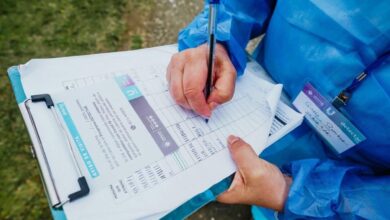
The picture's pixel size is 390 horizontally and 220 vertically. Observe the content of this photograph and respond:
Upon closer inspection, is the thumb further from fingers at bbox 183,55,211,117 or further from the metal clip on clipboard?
the metal clip on clipboard

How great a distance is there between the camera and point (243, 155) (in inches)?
26.2

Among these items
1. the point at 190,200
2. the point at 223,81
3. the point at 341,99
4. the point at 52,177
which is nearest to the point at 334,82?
the point at 341,99

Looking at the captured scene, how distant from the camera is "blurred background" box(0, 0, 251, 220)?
1299 mm

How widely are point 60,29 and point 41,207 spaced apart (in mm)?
912

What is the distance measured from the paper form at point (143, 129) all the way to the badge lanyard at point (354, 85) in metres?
0.10

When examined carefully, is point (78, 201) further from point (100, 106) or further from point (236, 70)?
point (236, 70)

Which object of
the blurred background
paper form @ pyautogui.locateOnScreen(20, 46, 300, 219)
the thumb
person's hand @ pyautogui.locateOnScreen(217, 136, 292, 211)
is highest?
the blurred background

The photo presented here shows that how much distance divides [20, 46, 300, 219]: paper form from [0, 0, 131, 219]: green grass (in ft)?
2.49

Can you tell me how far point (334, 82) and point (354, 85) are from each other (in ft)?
0.14

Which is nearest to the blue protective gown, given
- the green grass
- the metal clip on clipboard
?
the metal clip on clipboard

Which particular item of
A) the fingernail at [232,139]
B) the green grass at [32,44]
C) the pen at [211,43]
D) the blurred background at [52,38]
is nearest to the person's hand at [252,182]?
the fingernail at [232,139]

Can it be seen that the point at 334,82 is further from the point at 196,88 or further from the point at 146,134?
the point at 146,134

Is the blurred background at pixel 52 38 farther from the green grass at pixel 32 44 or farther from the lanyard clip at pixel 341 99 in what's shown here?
the lanyard clip at pixel 341 99

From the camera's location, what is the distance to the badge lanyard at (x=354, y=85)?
2.15ft
